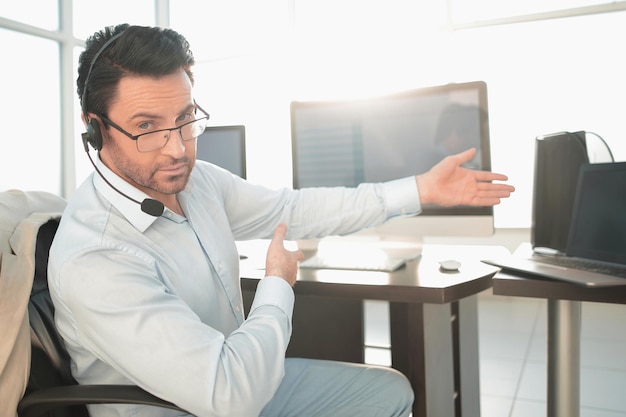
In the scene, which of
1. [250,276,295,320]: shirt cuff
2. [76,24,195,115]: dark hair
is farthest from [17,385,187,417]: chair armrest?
[76,24,195,115]: dark hair

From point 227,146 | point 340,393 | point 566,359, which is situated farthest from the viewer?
point 227,146

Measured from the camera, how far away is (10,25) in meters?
4.10

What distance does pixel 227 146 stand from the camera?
7.46 feet

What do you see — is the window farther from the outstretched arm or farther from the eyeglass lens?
the outstretched arm

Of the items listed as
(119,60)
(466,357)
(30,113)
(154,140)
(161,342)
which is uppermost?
(30,113)

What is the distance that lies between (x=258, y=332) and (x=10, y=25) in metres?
4.14

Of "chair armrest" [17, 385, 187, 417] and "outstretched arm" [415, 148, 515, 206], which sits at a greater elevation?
"outstretched arm" [415, 148, 515, 206]

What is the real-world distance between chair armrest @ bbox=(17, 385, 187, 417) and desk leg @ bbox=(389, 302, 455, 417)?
0.71m

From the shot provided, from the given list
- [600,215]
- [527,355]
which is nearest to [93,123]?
[600,215]

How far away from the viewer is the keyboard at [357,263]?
63.1 inches

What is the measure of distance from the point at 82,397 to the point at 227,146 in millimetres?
1444

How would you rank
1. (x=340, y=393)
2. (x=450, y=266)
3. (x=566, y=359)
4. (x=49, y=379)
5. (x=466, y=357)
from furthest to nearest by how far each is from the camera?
1. (x=466, y=357)
2. (x=450, y=266)
3. (x=566, y=359)
4. (x=340, y=393)
5. (x=49, y=379)

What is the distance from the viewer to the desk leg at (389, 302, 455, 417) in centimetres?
144

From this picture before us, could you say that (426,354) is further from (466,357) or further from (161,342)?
(161,342)
